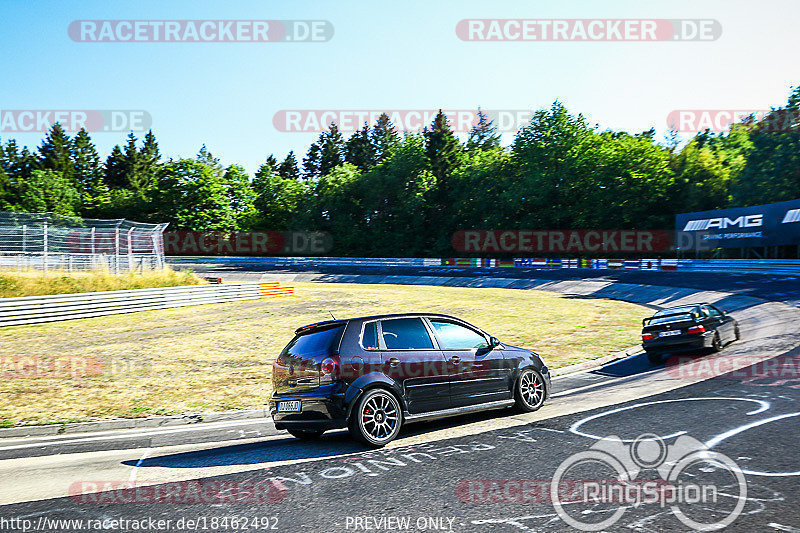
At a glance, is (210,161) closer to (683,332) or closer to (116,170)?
(116,170)

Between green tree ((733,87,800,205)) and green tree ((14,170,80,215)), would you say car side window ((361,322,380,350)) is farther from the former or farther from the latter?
green tree ((14,170,80,215))

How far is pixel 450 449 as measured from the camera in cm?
708

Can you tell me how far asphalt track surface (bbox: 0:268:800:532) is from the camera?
16.2ft

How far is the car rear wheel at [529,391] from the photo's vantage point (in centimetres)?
902

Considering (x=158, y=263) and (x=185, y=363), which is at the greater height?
(x=158, y=263)

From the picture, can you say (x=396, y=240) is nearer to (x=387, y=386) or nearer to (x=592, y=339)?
(x=592, y=339)

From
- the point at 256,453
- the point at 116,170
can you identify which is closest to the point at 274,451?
the point at 256,453

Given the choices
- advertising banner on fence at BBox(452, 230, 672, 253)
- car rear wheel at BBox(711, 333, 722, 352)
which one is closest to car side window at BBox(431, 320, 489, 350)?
car rear wheel at BBox(711, 333, 722, 352)

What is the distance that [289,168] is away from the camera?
420 ft

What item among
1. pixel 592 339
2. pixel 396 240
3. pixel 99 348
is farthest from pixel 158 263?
pixel 396 240

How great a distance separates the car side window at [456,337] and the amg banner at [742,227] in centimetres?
3347

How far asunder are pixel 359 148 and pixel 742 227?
291 ft

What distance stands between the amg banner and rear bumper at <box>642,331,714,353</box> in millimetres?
25939

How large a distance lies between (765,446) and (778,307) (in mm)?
17910
